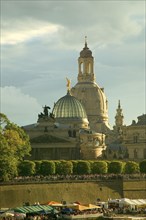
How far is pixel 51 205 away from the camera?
8938 centimetres

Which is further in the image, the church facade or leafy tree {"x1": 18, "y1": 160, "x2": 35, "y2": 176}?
the church facade

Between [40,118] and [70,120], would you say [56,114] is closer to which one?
[70,120]

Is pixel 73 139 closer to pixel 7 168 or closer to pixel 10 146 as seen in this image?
pixel 10 146

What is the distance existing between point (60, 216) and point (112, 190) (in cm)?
3883

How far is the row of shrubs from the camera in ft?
394

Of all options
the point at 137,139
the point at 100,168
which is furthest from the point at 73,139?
the point at 100,168

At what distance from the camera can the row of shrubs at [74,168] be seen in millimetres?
120006

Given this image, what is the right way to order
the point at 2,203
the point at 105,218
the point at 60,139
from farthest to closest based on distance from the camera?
the point at 60,139 < the point at 2,203 < the point at 105,218

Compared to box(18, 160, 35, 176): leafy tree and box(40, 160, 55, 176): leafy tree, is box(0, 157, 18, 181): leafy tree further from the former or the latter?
box(40, 160, 55, 176): leafy tree

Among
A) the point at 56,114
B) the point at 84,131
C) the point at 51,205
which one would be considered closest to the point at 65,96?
the point at 56,114

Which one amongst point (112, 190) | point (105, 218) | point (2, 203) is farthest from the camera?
point (112, 190)

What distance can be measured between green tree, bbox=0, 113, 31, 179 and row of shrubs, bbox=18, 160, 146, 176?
2134mm

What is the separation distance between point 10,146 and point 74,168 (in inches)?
573

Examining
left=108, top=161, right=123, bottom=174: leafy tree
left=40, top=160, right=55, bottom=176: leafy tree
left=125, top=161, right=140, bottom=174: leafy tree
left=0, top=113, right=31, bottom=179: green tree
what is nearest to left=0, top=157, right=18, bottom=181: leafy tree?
left=0, top=113, right=31, bottom=179: green tree
